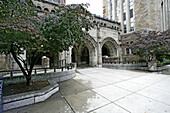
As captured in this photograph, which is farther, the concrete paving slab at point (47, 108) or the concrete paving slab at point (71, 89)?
the concrete paving slab at point (71, 89)

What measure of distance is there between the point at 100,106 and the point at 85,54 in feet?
57.4

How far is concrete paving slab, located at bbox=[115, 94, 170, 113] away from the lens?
2.22 metres

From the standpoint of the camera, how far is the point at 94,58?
44.6 feet

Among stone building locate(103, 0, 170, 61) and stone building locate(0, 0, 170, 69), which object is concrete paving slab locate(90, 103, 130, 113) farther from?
stone building locate(103, 0, 170, 61)

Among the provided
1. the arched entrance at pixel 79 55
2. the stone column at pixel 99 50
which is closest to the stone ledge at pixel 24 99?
the stone column at pixel 99 50

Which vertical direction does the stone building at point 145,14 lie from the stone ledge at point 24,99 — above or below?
above

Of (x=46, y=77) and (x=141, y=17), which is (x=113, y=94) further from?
(x=141, y=17)

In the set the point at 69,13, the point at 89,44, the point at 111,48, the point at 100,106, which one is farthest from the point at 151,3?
the point at 100,106

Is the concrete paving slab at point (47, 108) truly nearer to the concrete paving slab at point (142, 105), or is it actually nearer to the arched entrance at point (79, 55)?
the concrete paving slab at point (142, 105)

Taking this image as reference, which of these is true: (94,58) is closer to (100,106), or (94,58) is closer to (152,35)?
(152,35)

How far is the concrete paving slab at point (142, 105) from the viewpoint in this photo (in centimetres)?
222

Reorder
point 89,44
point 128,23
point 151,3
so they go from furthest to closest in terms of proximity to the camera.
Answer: point 128,23, point 151,3, point 89,44

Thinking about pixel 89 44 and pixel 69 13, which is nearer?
pixel 69 13

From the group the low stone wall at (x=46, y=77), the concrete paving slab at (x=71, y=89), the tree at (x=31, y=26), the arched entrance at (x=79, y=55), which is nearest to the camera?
the tree at (x=31, y=26)
